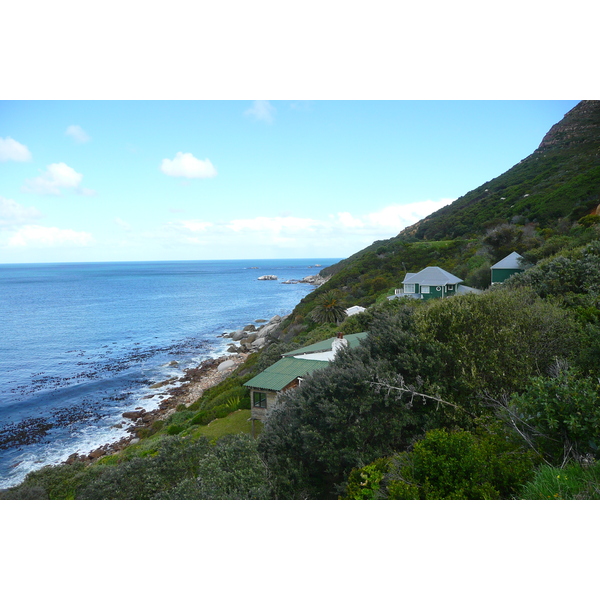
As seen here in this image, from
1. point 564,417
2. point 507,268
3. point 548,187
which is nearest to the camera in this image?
point 564,417

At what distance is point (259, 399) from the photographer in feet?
46.5

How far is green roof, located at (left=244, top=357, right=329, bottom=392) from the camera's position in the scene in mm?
13353

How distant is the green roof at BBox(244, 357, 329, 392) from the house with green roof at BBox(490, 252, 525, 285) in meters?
17.3

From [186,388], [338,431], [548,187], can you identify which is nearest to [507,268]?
[338,431]

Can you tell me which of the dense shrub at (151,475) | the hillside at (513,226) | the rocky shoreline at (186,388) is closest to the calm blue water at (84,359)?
the rocky shoreline at (186,388)

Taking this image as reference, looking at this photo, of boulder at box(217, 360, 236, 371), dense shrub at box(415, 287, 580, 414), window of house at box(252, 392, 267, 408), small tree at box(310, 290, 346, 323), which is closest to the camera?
dense shrub at box(415, 287, 580, 414)

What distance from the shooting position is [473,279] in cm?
2942

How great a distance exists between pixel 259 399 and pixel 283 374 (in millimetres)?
1337

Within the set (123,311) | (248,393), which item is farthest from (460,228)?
(123,311)

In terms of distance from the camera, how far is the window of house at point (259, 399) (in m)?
14.0

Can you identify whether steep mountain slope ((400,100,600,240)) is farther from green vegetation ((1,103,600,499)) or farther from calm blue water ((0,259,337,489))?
calm blue water ((0,259,337,489))

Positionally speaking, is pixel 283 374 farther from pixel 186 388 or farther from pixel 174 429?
pixel 186 388

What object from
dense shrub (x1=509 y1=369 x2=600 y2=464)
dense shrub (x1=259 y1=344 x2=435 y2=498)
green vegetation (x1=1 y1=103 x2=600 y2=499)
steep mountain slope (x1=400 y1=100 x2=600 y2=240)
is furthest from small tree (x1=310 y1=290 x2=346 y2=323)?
dense shrub (x1=509 y1=369 x2=600 y2=464)

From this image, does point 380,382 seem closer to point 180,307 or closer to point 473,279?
point 473,279
